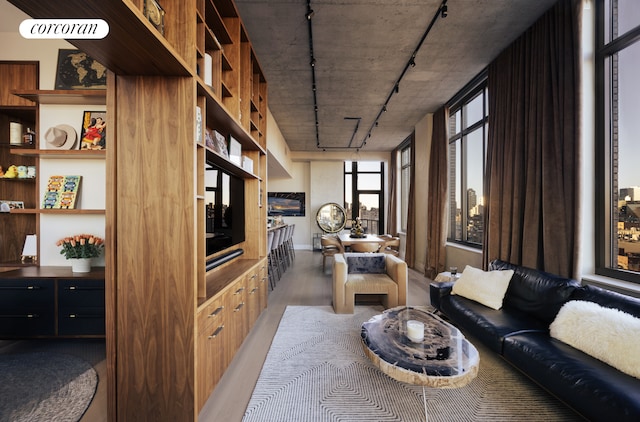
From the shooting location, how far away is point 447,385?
1.42 meters

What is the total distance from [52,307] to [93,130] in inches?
69.5

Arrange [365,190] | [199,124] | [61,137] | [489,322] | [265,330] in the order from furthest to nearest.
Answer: [365,190], [265,330], [61,137], [489,322], [199,124]

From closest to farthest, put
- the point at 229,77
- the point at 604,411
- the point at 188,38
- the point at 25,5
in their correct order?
the point at 25,5 < the point at 604,411 < the point at 188,38 < the point at 229,77

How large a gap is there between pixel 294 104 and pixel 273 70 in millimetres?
1240

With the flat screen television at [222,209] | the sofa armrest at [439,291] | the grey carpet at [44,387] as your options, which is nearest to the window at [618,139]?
the sofa armrest at [439,291]

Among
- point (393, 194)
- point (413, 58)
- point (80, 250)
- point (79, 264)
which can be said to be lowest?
point (79, 264)

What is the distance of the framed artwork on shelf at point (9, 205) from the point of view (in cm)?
266

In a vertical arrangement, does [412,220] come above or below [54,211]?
below

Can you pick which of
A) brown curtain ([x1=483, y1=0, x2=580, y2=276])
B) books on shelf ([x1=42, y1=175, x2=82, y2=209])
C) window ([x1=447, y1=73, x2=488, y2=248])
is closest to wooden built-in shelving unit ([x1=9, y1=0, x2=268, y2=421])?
books on shelf ([x1=42, y1=175, x2=82, y2=209])

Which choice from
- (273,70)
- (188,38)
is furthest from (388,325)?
(273,70)

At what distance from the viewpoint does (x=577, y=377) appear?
154 cm

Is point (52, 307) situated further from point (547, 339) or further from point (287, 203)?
point (287, 203)

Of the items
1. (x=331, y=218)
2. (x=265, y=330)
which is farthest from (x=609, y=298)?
(x=331, y=218)

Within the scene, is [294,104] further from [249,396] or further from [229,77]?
[249,396]
